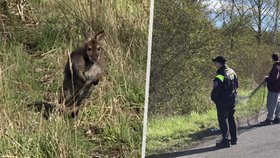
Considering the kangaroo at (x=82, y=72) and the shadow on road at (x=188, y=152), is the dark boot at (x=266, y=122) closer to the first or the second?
the shadow on road at (x=188, y=152)

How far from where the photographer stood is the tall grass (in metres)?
1.88

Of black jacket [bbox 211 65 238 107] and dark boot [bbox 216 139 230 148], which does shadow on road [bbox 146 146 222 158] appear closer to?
dark boot [bbox 216 139 230 148]

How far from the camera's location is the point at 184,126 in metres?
Result: 1.18

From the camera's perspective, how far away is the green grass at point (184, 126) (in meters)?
1.12

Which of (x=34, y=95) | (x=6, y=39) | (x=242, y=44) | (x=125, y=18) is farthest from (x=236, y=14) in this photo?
(x=6, y=39)

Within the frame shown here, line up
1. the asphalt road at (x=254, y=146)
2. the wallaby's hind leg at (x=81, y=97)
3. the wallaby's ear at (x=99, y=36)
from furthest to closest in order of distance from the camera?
1. the wallaby's hind leg at (x=81, y=97)
2. the wallaby's ear at (x=99, y=36)
3. the asphalt road at (x=254, y=146)

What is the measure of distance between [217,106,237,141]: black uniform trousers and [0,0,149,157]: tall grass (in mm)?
851

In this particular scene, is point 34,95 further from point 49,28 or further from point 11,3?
point 11,3

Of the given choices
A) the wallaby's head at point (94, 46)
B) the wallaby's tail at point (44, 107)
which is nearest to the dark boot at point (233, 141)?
the wallaby's head at point (94, 46)

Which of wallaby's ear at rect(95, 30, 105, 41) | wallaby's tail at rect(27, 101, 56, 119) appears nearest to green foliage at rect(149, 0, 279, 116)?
wallaby's ear at rect(95, 30, 105, 41)

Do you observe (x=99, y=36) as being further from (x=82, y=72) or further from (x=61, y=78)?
(x=61, y=78)

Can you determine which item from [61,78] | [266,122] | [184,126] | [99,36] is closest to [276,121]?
[266,122]

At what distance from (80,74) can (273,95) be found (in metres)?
0.88

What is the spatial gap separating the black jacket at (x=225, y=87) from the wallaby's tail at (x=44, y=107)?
987 mm
